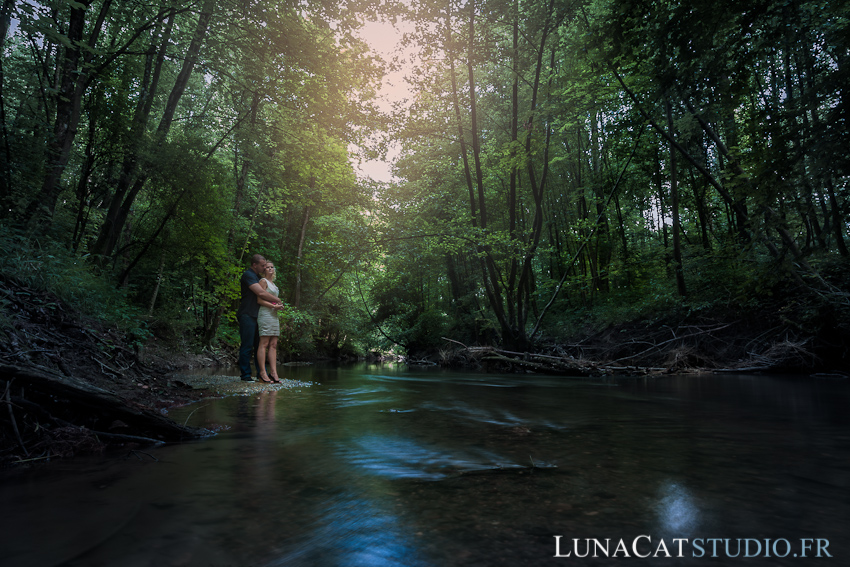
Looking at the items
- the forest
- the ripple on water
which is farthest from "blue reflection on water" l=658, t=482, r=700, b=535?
the forest

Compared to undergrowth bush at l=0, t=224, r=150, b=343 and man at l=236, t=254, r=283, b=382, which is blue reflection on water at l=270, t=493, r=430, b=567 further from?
man at l=236, t=254, r=283, b=382

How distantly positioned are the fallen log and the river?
264 mm

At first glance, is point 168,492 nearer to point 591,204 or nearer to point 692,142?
point 692,142

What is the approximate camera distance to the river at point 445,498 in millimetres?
1356

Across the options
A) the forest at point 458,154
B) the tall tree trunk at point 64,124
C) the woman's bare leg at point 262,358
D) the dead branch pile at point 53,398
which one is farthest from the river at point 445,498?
the tall tree trunk at point 64,124

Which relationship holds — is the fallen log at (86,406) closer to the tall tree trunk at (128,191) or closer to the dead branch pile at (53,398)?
the dead branch pile at (53,398)

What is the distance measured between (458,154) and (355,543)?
16.5m

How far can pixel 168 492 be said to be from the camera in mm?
1859

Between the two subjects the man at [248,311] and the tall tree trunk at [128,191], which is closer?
the man at [248,311]

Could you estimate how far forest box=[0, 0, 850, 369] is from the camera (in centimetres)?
523

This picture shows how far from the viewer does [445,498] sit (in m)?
1.83

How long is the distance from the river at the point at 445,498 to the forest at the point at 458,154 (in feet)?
5.28

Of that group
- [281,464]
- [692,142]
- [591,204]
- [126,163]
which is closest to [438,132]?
[591,204]

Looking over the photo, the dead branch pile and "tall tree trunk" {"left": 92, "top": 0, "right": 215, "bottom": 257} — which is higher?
"tall tree trunk" {"left": 92, "top": 0, "right": 215, "bottom": 257}
